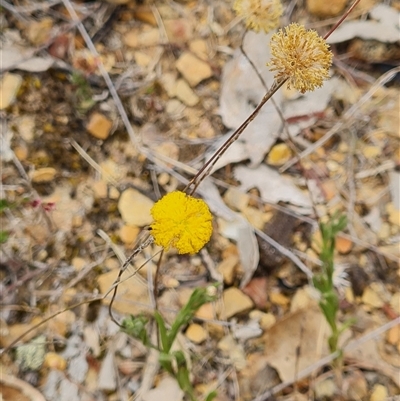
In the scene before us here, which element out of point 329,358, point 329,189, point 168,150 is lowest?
point 329,358

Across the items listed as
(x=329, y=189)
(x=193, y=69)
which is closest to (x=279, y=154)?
(x=329, y=189)

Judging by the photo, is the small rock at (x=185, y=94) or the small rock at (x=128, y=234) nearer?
the small rock at (x=128, y=234)

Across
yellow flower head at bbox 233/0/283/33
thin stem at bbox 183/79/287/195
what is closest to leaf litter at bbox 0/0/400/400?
yellow flower head at bbox 233/0/283/33

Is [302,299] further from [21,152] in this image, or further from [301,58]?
[21,152]

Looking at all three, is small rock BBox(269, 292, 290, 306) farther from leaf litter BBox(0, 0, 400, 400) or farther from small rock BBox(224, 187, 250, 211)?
small rock BBox(224, 187, 250, 211)

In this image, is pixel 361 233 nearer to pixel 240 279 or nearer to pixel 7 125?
pixel 240 279

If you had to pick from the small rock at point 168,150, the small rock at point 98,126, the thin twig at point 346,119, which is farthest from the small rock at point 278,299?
the small rock at point 98,126

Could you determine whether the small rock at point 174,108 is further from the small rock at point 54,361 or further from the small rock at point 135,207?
the small rock at point 54,361
